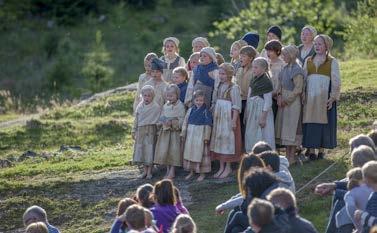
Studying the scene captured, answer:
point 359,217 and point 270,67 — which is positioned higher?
point 270,67

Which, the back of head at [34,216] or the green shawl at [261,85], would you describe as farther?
the green shawl at [261,85]

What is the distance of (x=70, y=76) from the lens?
46.4 m

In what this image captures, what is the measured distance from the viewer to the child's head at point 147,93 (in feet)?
58.2

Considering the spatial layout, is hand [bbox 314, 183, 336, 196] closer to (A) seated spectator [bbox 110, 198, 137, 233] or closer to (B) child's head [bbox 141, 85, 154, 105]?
(A) seated spectator [bbox 110, 198, 137, 233]

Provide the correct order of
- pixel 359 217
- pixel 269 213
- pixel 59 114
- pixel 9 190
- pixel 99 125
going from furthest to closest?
pixel 59 114 < pixel 99 125 < pixel 9 190 < pixel 359 217 < pixel 269 213

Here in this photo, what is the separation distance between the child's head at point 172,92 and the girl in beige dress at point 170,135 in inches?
2.0

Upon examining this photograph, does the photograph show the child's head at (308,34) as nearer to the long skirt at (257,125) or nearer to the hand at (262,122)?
the long skirt at (257,125)

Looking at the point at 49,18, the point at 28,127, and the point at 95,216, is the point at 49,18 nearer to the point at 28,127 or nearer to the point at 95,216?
the point at 28,127

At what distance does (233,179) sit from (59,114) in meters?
10.4

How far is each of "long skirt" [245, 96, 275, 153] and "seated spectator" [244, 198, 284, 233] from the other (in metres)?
6.26

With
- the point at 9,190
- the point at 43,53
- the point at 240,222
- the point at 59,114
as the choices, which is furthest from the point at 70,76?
the point at 240,222

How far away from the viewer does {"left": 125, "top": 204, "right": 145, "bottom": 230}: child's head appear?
11773 mm

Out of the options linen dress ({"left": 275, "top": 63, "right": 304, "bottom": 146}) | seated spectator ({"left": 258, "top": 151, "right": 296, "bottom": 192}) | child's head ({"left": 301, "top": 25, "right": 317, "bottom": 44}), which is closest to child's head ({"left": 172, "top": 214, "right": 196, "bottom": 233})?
seated spectator ({"left": 258, "top": 151, "right": 296, "bottom": 192})

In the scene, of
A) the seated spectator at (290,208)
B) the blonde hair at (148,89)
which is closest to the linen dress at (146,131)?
the blonde hair at (148,89)
